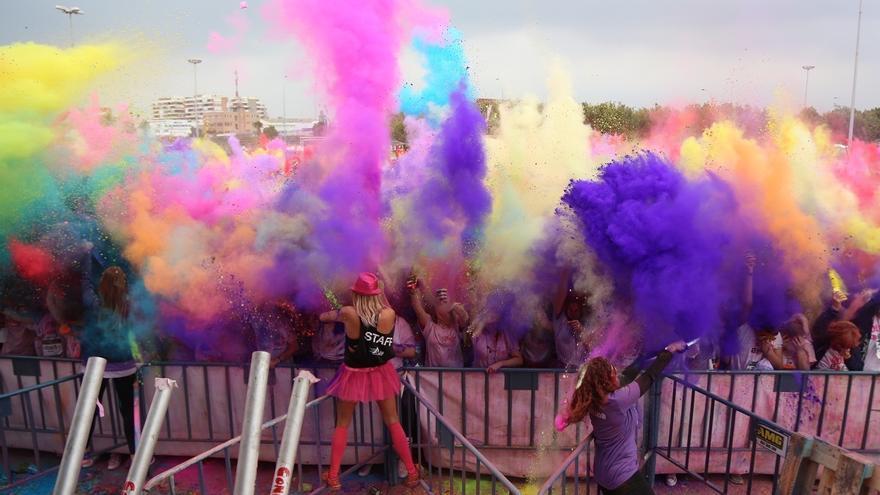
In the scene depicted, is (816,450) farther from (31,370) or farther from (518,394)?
(31,370)

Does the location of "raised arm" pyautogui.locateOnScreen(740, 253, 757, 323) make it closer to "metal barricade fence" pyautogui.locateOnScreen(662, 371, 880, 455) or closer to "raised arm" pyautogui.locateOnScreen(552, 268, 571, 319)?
"metal barricade fence" pyautogui.locateOnScreen(662, 371, 880, 455)

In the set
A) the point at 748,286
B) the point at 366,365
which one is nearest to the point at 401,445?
the point at 366,365

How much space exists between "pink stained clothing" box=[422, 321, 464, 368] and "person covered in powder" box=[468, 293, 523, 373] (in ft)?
0.53

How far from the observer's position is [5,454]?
415cm

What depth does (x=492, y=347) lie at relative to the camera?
4449 mm

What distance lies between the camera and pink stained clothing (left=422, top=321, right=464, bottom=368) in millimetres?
4578

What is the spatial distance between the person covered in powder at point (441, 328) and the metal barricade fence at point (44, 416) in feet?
7.94

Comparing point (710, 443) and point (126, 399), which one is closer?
point (710, 443)

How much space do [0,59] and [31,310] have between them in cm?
193

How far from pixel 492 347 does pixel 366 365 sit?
96cm

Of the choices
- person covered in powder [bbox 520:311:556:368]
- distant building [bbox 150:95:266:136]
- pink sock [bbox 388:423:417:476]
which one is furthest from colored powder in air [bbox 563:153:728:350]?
distant building [bbox 150:95:266:136]

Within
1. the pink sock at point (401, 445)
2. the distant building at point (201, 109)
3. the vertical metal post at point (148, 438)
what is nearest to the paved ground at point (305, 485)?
the pink sock at point (401, 445)

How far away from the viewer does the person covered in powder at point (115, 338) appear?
4430mm

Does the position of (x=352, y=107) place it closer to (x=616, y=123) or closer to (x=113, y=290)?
(x=113, y=290)
